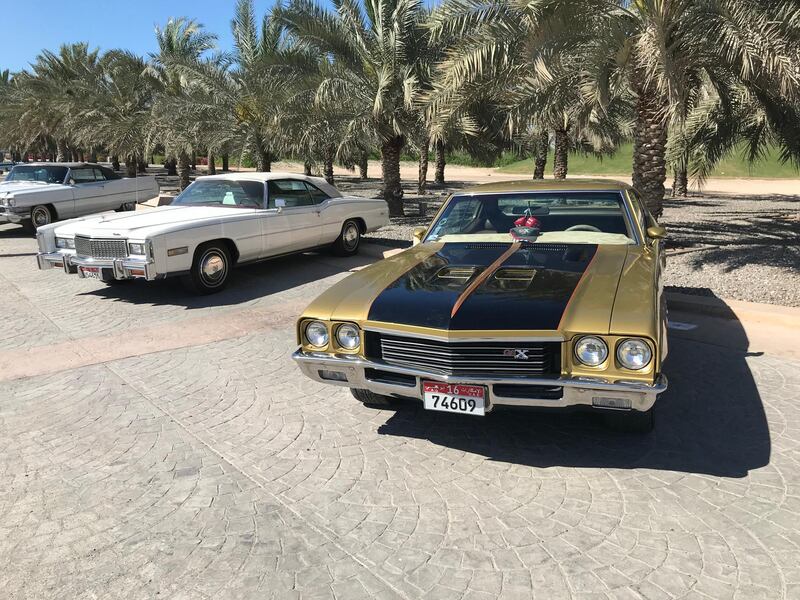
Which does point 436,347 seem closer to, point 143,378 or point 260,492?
point 260,492

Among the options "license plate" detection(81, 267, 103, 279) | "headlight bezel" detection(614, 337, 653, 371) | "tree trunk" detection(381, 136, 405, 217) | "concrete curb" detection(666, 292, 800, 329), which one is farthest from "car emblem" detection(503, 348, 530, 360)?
"tree trunk" detection(381, 136, 405, 217)

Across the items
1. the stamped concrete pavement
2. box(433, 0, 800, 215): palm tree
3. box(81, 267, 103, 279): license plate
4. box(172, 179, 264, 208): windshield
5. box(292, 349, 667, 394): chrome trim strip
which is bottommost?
the stamped concrete pavement

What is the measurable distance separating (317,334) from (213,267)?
4.61m

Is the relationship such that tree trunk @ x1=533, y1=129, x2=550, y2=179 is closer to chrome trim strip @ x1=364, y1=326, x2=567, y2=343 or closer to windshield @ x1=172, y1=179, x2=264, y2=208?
windshield @ x1=172, y1=179, x2=264, y2=208

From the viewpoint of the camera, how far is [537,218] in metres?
5.01

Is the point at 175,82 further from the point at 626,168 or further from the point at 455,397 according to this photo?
the point at 626,168

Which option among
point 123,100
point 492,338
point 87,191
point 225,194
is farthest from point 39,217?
point 492,338

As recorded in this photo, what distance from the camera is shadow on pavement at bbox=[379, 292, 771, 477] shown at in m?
3.58

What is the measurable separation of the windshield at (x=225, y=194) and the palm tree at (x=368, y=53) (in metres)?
4.26

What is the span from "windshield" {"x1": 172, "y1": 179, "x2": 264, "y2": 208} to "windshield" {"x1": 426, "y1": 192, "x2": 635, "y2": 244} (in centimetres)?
431

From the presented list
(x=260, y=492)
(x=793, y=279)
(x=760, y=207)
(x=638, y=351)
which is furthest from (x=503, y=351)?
(x=760, y=207)

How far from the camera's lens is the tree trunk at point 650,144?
9.77 metres

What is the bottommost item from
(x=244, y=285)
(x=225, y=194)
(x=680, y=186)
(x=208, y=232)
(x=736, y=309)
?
(x=244, y=285)

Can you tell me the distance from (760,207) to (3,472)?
22.1 m
